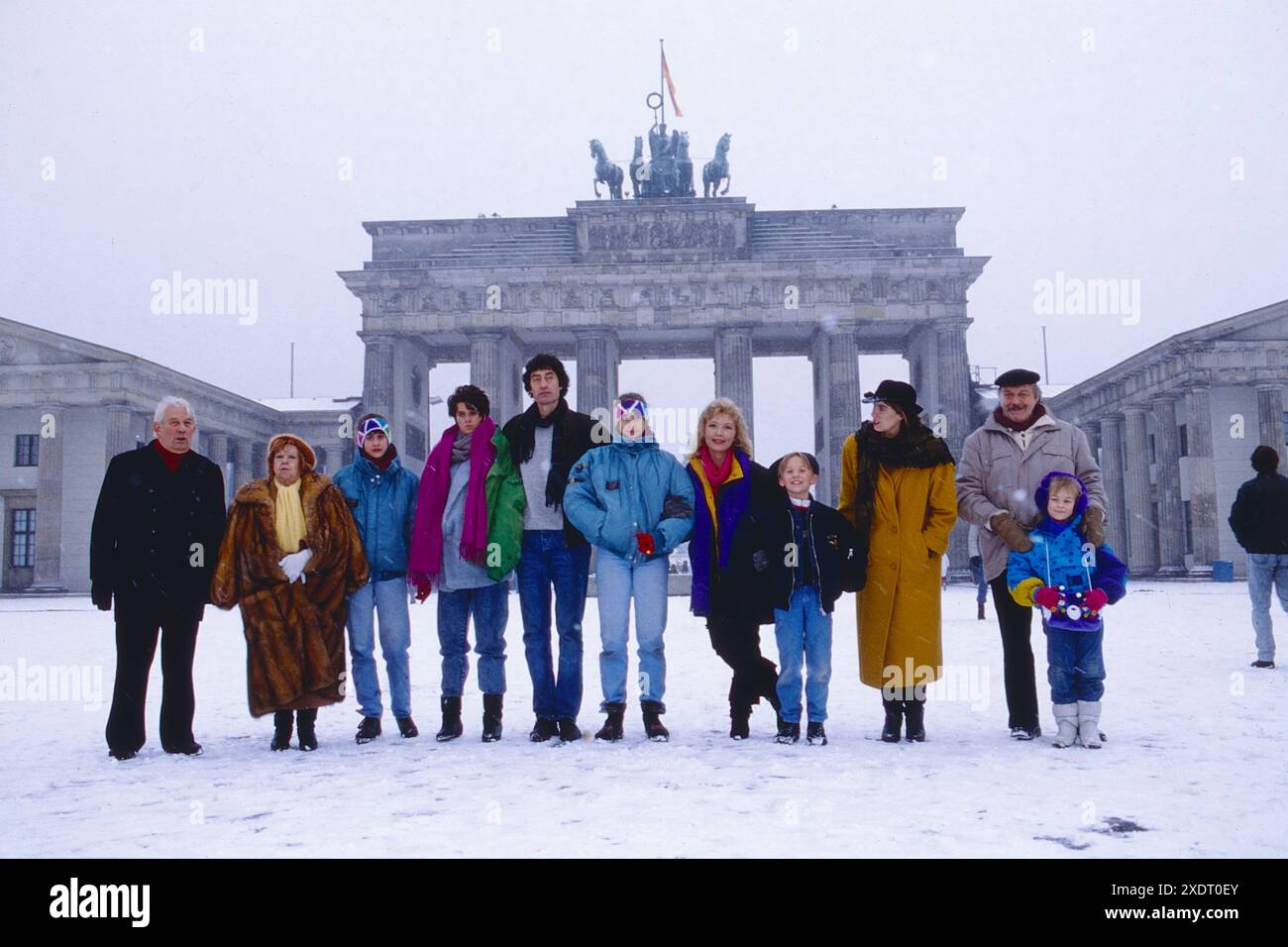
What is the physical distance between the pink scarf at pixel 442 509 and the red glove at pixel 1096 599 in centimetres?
353

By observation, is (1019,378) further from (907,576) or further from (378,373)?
(378,373)

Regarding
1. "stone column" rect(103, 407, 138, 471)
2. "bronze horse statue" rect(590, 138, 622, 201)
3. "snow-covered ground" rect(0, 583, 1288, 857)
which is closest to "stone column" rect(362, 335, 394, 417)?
"stone column" rect(103, 407, 138, 471)

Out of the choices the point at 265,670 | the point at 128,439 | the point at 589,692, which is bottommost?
the point at 589,692

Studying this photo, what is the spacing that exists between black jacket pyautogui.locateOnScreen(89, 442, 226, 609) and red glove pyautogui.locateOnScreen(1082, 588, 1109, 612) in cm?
519

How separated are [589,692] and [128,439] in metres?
34.4

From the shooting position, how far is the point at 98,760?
19.7 ft

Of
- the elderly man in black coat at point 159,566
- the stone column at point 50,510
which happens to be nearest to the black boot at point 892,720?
the elderly man in black coat at point 159,566

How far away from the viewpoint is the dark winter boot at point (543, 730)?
21.3 ft

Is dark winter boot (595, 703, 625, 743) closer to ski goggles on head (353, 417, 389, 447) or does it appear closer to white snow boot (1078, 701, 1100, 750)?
ski goggles on head (353, 417, 389, 447)

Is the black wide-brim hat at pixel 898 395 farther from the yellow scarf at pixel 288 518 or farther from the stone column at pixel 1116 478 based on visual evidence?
the stone column at pixel 1116 478

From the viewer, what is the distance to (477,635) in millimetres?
6590

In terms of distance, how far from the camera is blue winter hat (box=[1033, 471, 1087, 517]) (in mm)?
6344
